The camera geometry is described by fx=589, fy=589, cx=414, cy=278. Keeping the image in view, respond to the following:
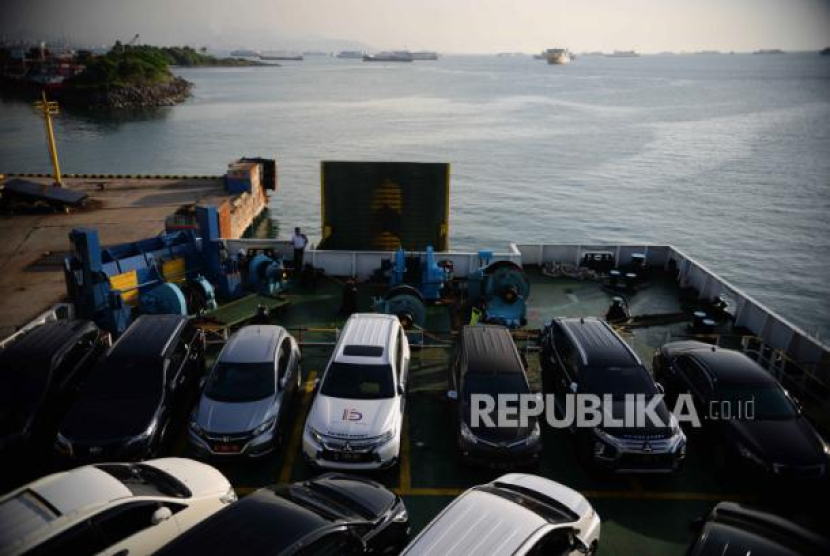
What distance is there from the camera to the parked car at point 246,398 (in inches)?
357

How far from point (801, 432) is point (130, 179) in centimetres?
4163

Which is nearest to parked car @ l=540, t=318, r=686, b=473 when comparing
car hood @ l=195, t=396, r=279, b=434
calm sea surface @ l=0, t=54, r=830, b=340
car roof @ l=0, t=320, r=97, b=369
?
car hood @ l=195, t=396, r=279, b=434

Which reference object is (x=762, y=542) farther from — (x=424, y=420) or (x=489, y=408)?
(x=424, y=420)

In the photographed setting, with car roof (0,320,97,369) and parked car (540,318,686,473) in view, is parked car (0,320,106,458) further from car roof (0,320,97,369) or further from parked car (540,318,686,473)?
parked car (540,318,686,473)

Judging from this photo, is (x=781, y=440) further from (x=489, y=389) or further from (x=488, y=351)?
(x=488, y=351)

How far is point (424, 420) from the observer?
1089 centimetres

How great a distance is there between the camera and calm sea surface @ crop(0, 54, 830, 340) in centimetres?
3906

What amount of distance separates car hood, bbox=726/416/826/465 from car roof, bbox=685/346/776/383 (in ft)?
2.88

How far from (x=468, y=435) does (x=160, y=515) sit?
4.50m

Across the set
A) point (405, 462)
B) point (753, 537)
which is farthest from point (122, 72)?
point (753, 537)

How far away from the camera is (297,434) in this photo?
1034 cm

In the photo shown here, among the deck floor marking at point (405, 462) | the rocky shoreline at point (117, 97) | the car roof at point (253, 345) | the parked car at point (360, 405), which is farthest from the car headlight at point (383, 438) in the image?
the rocky shoreline at point (117, 97)

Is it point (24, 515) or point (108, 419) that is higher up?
point (24, 515)

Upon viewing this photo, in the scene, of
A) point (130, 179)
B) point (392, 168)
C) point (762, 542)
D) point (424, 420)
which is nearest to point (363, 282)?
point (392, 168)
